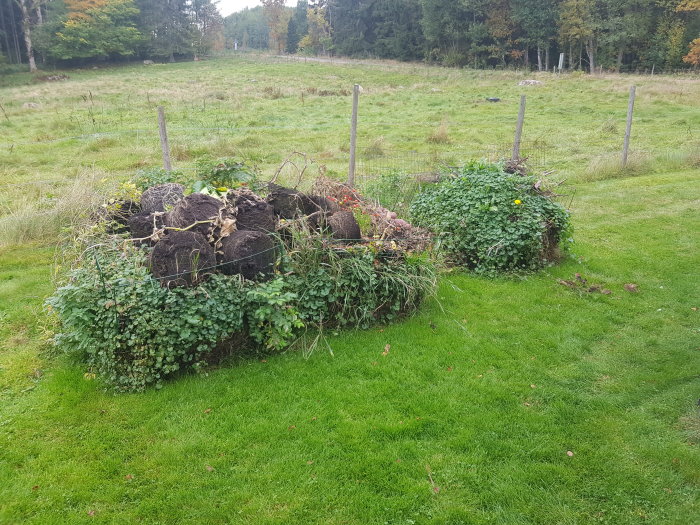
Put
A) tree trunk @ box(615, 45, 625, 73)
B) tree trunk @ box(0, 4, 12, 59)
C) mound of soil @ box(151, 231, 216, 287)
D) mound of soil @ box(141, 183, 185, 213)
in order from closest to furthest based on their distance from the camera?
mound of soil @ box(151, 231, 216, 287), mound of soil @ box(141, 183, 185, 213), tree trunk @ box(615, 45, 625, 73), tree trunk @ box(0, 4, 12, 59)

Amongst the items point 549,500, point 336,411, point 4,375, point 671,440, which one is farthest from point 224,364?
point 671,440

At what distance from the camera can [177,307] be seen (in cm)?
438

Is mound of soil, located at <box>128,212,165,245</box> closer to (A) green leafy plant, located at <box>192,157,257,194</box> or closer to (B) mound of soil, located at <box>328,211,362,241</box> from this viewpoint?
(A) green leafy plant, located at <box>192,157,257,194</box>

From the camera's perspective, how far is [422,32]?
193ft

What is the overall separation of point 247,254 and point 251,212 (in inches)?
26.2

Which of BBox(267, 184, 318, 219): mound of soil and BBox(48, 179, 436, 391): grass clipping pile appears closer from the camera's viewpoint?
BBox(48, 179, 436, 391): grass clipping pile

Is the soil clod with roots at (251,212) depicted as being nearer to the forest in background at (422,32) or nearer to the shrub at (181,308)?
the shrub at (181,308)

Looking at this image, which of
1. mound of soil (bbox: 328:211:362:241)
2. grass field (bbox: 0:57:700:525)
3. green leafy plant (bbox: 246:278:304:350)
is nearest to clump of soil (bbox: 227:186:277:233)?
mound of soil (bbox: 328:211:362:241)

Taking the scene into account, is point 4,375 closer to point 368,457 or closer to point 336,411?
point 336,411

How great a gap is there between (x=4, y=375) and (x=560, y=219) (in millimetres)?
6825

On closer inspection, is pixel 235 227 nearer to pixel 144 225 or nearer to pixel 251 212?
pixel 251 212

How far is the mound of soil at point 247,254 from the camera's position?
479cm

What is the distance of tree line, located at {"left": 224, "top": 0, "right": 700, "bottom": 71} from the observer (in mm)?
Result: 40906

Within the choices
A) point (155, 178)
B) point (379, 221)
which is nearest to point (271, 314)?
point (379, 221)
